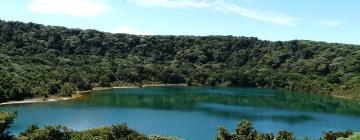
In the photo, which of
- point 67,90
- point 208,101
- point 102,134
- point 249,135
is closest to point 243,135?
point 249,135

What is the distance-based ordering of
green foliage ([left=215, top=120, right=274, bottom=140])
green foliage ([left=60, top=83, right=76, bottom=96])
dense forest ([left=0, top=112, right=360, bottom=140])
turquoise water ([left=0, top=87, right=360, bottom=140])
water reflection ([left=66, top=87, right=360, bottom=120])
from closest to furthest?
dense forest ([left=0, top=112, right=360, bottom=140]), green foliage ([left=215, top=120, right=274, bottom=140]), turquoise water ([left=0, top=87, right=360, bottom=140]), water reflection ([left=66, top=87, right=360, bottom=120]), green foliage ([left=60, top=83, right=76, bottom=96])

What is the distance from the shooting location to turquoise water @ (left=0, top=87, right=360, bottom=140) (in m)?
98.6

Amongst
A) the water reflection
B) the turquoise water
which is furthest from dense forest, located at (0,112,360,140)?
the water reflection

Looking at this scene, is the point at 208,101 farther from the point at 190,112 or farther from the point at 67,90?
the point at 67,90

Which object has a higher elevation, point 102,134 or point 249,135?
point 102,134

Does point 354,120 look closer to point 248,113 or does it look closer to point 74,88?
point 248,113

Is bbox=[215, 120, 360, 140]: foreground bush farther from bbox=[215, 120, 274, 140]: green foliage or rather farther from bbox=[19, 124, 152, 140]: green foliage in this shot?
bbox=[19, 124, 152, 140]: green foliage

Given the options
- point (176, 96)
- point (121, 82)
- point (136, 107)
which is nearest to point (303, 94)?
point (176, 96)

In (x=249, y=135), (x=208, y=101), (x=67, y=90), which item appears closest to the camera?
(x=249, y=135)

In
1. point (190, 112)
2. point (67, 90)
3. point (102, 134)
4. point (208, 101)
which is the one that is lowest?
point (208, 101)

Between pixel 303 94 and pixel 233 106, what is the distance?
181 feet

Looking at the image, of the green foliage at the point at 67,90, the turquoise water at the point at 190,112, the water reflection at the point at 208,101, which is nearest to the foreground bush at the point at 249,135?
the turquoise water at the point at 190,112

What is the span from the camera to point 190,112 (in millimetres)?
122938

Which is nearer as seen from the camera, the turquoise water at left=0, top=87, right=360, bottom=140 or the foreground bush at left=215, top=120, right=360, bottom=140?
the foreground bush at left=215, top=120, right=360, bottom=140
